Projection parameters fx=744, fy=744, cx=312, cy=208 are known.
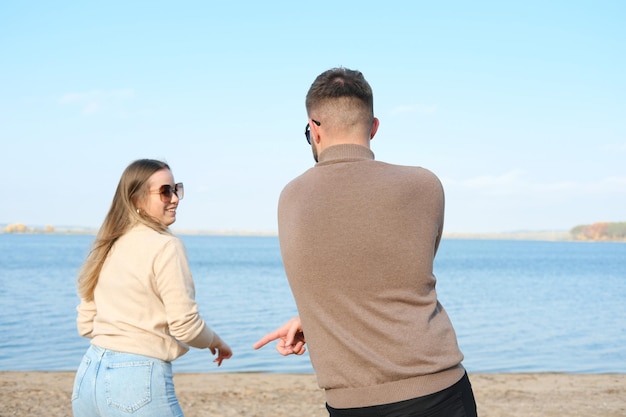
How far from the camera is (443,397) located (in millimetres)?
2182

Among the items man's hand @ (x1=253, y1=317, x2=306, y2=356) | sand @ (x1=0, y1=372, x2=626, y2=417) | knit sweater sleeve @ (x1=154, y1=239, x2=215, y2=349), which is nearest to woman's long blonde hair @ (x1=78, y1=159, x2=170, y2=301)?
knit sweater sleeve @ (x1=154, y1=239, x2=215, y2=349)

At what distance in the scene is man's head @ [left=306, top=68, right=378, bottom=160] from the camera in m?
2.31

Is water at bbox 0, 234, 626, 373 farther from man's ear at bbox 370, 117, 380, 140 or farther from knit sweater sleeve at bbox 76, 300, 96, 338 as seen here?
man's ear at bbox 370, 117, 380, 140

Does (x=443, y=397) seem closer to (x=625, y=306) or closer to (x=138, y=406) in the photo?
(x=138, y=406)

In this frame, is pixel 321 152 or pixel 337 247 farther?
pixel 321 152

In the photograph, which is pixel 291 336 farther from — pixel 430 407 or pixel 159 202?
pixel 159 202

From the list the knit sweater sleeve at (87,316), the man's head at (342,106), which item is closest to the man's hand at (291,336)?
the man's head at (342,106)

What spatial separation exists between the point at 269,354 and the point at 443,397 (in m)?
12.9

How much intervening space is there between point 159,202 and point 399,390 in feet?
5.47

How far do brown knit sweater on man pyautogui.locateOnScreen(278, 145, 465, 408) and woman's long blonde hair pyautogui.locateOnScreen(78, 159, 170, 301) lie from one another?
1.26 m

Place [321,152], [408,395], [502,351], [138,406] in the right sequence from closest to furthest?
[408,395]
[321,152]
[138,406]
[502,351]

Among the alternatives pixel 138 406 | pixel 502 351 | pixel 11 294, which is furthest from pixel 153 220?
pixel 11 294

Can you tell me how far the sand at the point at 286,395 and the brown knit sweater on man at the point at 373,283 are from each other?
6405mm

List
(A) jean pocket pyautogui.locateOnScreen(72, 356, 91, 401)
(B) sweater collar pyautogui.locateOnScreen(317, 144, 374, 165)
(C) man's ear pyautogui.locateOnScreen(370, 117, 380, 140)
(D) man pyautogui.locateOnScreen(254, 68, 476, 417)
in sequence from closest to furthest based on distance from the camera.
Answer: (D) man pyautogui.locateOnScreen(254, 68, 476, 417) < (B) sweater collar pyautogui.locateOnScreen(317, 144, 374, 165) < (C) man's ear pyautogui.locateOnScreen(370, 117, 380, 140) < (A) jean pocket pyautogui.locateOnScreen(72, 356, 91, 401)
